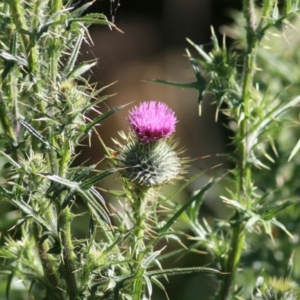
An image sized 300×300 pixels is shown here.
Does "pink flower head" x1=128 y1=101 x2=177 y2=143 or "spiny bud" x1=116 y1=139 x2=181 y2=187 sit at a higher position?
"pink flower head" x1=128 y1=101 x2=177 y2=143

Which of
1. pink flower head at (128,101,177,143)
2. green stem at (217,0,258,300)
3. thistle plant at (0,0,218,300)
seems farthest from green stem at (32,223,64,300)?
green stem at (217,0,258,300)

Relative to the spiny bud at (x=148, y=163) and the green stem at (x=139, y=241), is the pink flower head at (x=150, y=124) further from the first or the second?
the green stem at (x=139, y=241)

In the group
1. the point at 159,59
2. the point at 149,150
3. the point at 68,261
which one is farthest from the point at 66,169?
the point at 159,59

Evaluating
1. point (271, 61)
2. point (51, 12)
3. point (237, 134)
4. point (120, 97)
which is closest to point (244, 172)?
point (237, 134)

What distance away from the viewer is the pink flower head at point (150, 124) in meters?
2.07

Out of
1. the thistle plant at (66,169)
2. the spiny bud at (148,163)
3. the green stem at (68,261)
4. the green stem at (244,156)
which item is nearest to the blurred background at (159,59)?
the green stem at (244,156)

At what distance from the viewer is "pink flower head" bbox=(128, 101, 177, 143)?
6.78ft

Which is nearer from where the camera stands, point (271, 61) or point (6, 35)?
point (6, 35)

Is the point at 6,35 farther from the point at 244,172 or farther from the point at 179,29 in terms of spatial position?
the point at 179,29

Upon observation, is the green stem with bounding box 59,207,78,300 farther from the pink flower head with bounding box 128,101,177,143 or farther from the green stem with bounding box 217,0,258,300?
the green stem with bounding box 217,0,258,300

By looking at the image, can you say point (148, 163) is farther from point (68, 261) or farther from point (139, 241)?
point (68, 261)

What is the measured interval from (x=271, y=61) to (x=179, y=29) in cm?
291

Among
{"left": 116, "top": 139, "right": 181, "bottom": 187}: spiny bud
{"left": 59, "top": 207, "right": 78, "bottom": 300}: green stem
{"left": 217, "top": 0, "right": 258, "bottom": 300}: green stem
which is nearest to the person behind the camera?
{"left": 59, "top": 207, "right": 78, "bottom": 300}: green stem

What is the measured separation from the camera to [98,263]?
1847mm
